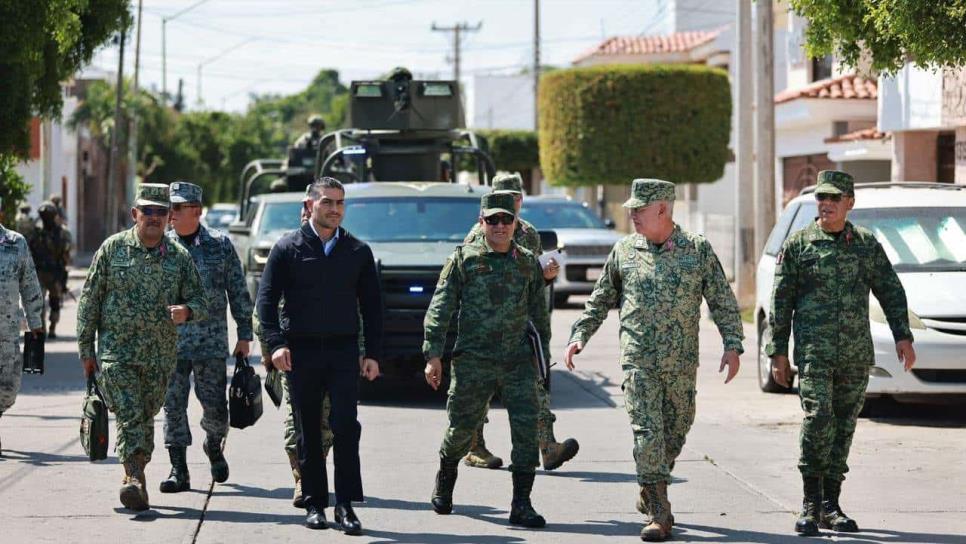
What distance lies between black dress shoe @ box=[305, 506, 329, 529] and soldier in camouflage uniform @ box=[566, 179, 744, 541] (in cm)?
151

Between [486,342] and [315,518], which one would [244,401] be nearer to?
[315,518]

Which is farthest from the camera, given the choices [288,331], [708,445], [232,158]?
[232,158]

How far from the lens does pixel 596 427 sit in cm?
1289

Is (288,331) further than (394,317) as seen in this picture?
No

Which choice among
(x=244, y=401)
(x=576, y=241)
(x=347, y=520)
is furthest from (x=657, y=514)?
(x=576, y=241)

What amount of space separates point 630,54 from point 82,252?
21.1 meters

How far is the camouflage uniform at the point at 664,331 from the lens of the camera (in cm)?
827

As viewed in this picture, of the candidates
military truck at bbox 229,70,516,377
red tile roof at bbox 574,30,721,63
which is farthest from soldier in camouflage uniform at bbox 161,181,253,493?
red tile roof at bbox 574,30,721,63

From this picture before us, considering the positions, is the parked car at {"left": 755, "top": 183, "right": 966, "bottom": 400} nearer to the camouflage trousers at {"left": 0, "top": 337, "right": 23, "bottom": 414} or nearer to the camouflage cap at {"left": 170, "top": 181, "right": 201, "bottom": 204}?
the camouflage cap at {"left": 170, "top": 181, "right": 201, "bottom": 204}

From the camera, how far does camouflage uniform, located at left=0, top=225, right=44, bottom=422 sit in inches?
431

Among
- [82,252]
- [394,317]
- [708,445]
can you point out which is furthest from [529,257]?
[82,252]

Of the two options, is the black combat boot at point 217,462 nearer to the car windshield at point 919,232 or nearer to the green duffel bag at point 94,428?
the green duffel bag at point 94,428

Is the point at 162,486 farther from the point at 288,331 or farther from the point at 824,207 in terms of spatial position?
the point at 824,207

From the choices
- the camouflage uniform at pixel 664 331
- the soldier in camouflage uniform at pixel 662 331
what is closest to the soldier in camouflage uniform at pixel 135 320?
the soldier in camouflage uniform at pixel 662 331
